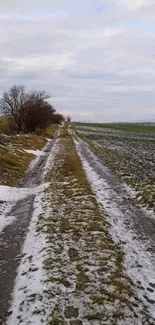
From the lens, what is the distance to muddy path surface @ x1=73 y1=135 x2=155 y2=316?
7.91m

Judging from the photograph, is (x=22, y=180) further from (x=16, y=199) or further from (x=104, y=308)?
(x=104, y=308)

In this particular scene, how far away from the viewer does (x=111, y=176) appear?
21.6m

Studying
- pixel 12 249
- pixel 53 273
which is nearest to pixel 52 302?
pixel 53 273

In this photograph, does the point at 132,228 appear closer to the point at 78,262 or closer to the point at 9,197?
the point at 78,262

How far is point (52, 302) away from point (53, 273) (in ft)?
4.01

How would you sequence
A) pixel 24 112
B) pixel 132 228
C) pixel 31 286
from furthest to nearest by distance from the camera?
pixel 24 112 → pixel 132 228 → pixel 31 286

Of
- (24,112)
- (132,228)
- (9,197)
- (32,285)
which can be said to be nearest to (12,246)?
(32,285)

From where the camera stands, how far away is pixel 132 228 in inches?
455

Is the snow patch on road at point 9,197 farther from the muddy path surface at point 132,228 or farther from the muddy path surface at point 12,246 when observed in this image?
the muddy path surface at point 132,228

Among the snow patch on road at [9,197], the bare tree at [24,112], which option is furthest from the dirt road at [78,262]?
the bare tree at [24,112]

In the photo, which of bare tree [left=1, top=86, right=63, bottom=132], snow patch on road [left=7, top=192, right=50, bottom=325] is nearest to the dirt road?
snow patch on road [left=7, top=192, right=50, bottom=325]

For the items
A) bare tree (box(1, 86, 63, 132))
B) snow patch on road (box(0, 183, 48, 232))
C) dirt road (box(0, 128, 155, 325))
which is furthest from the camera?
bare tree (box(1, 86, 63, 132))

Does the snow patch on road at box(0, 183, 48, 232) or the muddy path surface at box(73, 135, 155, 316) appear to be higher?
the muddy path surface at box(73, 135, 155, 316)

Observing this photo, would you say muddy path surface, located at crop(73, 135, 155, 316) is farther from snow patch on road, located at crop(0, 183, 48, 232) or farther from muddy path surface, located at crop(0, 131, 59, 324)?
snow patch on road, located at crop(0, 183, 48, 232)
